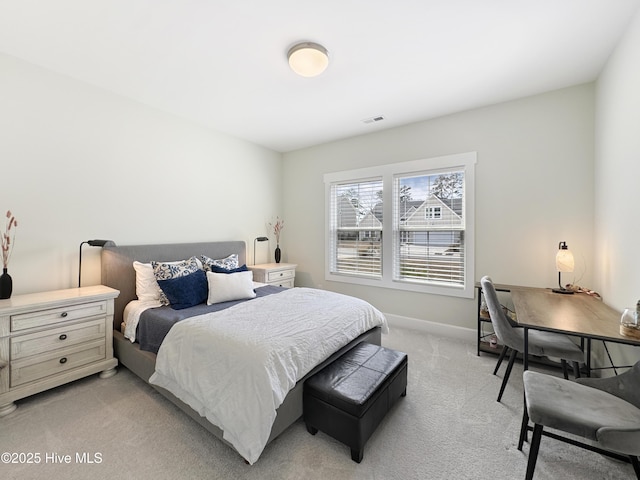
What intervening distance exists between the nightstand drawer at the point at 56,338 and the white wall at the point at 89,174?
1.91 ft

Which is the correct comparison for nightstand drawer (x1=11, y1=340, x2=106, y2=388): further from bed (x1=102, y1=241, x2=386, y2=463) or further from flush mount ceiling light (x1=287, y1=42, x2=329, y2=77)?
flush mount ceiling light (x1=287, y1=42, x2=329, y2=77)

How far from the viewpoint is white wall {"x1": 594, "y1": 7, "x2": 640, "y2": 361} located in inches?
72.4

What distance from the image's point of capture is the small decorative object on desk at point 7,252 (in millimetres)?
2113

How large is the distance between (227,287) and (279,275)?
1484 millimetres

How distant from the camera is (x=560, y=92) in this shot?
2.75 meters

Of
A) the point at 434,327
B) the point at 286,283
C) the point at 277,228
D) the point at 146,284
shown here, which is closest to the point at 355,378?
the point at 434,327

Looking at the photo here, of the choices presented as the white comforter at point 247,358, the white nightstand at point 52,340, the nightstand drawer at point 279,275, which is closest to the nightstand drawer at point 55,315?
the white nightstand at point 52,340

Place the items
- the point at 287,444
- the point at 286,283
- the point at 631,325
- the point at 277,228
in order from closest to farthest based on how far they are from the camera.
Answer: the point at 631,325 → the point at 287,444 → the point at 286,283 → the point at 277,228

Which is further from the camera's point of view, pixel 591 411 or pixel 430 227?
pixel 430 227

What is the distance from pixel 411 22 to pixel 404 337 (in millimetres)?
3145

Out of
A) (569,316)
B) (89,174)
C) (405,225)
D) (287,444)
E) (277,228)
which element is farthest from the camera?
(277,228)

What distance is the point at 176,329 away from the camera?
2041mm

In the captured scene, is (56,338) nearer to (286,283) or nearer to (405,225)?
(286,283)

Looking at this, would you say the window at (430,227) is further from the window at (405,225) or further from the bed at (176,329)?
the bed at (176,329)
